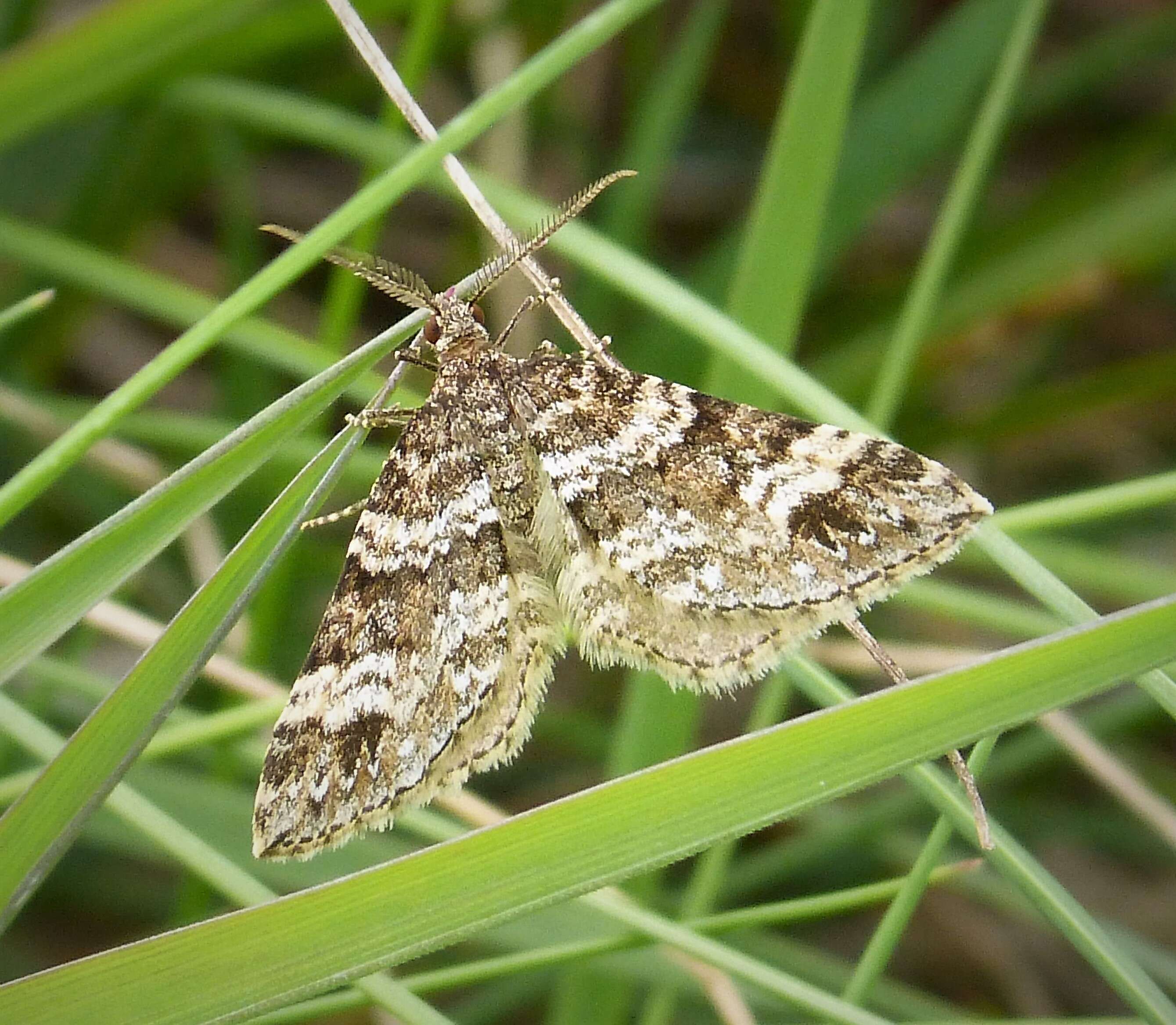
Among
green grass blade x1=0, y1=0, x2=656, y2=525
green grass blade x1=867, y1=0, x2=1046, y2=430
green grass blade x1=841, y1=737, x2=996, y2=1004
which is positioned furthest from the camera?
green grass blade x1=867, y1=0, x2=1046, y2=430

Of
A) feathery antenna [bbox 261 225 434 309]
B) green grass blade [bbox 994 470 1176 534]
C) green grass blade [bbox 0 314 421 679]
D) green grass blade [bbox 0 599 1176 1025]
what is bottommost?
green grass blade [bbox 994 470 1176 534]

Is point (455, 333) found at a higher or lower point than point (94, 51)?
lower

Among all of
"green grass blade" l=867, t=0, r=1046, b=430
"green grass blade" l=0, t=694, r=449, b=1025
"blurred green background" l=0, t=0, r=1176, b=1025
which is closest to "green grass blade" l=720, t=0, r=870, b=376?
"blurred green background" l=0, t=0, r=1176, b=1025

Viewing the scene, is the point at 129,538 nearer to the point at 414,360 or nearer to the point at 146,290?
the point at 414,360

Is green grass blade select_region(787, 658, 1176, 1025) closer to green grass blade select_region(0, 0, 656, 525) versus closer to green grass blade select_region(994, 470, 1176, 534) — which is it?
green grass blade select_region(994, 470, 1176, 534)

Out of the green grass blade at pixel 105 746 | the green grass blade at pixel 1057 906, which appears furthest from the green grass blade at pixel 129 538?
the green grass blade at pixel 1057 906

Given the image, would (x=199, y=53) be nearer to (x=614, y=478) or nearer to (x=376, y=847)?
(x=614, y=478)

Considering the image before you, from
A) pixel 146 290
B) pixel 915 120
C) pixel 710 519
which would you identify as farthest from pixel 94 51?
pixel 915 120
